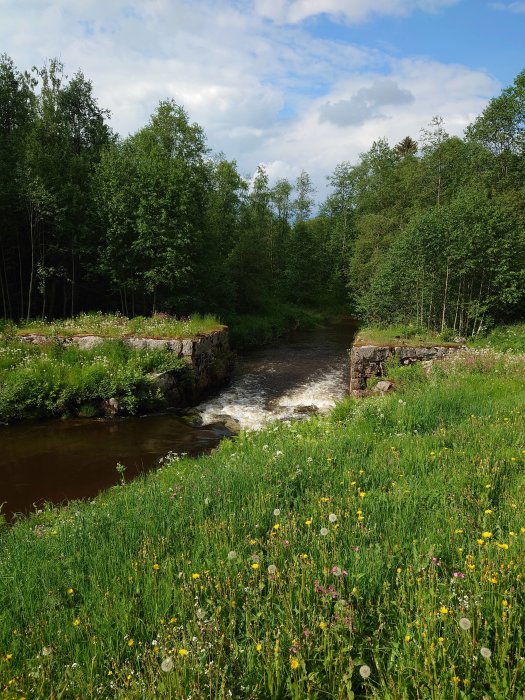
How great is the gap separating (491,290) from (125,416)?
50.5 ft

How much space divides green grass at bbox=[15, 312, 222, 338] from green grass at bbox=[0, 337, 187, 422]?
135cm

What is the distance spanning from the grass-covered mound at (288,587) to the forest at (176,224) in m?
14.8

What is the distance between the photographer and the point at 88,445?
11.8m

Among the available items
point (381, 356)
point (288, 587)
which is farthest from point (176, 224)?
point (288, 587)

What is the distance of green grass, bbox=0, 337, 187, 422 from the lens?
44.4 ft

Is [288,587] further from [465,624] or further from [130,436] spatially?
[130,436]

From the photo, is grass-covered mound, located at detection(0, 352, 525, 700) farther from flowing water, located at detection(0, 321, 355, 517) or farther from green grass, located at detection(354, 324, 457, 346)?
green grass, located at detection(354, 324, 457, 346)

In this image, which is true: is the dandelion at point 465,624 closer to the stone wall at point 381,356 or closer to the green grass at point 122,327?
the stone wall at point 381,356

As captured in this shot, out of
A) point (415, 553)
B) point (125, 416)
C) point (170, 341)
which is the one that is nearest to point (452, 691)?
point (415, 553)

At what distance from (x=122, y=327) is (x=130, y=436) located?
21.8 ft

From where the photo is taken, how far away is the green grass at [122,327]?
17.3 metres

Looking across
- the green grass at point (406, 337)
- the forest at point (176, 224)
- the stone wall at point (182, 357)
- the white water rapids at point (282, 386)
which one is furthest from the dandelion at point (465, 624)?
the forest at point (176, 224)

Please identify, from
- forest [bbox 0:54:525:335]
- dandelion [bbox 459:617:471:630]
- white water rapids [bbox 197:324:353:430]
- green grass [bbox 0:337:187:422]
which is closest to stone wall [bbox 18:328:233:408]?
green grass [bbox 0:337:187:422]

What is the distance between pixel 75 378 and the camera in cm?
1417
